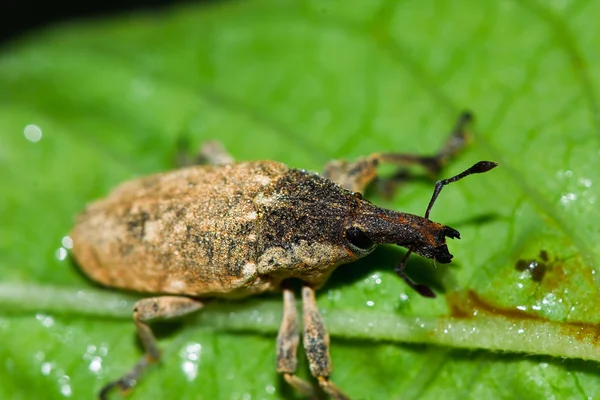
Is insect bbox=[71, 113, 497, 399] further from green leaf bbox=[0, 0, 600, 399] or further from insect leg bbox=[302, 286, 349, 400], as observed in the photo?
green leaf bbox=[0, 0, 600, 399]

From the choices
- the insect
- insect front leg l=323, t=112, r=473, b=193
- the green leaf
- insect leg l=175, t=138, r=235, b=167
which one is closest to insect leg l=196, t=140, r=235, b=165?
insect leg l=175, t=138, r=235, b=167

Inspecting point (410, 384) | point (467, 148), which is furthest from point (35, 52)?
point (410, 384)

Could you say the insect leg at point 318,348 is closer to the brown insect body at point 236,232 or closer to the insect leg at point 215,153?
the brown insect body at point 236,232

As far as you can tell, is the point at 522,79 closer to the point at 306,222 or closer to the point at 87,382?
the point at 306,222

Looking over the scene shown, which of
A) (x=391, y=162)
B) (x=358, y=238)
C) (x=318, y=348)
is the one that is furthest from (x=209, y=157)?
(x=318, y=348)

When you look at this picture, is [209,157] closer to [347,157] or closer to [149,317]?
[347,157]

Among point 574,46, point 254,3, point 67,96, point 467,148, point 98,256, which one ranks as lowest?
point 98,256

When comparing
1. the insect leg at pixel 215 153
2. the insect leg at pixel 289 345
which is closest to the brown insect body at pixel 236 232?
the insect leg at pixel 289 345
